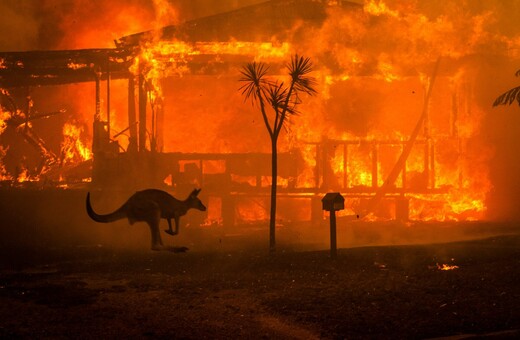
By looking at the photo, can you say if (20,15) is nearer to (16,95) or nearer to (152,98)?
(16,95)

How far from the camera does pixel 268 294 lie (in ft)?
26.8

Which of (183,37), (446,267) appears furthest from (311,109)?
(446,267)

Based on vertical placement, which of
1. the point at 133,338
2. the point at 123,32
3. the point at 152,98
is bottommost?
the point at 133,338

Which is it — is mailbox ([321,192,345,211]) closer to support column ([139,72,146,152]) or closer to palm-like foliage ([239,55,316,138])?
palm-like foliage ([239,55,316,138])

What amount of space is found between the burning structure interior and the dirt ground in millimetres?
3534

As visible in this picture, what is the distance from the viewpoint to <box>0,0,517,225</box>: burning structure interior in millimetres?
17281

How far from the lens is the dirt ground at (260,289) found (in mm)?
6398

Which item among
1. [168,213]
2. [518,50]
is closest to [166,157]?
[168,213]

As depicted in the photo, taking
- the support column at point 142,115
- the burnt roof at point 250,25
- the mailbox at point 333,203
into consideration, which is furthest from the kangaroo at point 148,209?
the burnt roof at point 250,25

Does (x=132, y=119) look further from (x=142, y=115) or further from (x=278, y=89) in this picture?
(x=278, y=89)

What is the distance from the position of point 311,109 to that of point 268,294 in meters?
12.1

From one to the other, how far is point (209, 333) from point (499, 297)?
3769mm

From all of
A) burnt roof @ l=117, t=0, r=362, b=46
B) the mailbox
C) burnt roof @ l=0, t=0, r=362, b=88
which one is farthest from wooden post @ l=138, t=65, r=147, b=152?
the mailbox

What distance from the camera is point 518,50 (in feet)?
59.0
